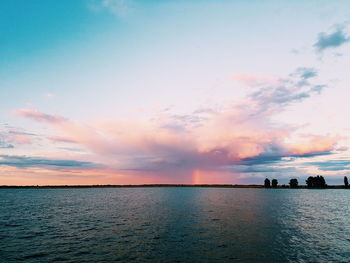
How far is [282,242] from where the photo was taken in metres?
37.8

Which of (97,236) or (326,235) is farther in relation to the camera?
(326,235)

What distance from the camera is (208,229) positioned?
46875mm

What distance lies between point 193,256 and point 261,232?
784 inches

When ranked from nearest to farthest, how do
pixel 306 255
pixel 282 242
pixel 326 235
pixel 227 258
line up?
1. pixel 227 258
2. pixel 306 255
3. pixel 282 242
4. pixel 326 235

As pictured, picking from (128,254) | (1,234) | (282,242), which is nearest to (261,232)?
(282,242)

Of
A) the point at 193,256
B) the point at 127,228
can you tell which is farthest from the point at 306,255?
the point at 127,228

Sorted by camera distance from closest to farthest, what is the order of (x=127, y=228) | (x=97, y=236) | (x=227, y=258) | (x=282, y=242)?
(x=227, y=258) → (x=282, y=242) → (x=97, y=236) → (x=127, y=228)

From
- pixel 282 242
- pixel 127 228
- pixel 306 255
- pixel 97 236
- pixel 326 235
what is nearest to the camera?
pixel 306 255

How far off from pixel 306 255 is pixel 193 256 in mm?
15188

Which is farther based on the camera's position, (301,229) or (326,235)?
(301,229)

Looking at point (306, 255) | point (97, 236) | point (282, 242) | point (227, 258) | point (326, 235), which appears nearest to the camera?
point (227, 258)

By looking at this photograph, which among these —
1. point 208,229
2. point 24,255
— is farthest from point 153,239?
point 24,255

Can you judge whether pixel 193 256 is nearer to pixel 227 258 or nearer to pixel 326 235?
pixel 227 258

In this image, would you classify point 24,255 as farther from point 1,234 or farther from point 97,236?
point 1,234
